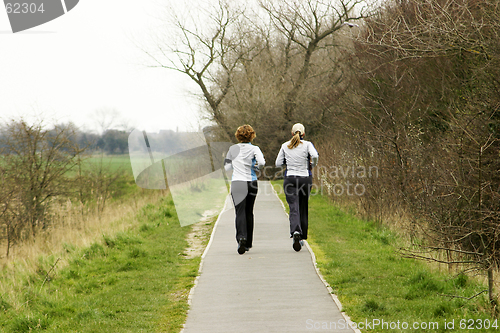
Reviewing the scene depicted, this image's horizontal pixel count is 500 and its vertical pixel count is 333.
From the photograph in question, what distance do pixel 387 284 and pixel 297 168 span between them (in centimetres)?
253

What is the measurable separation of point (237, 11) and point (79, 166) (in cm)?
1719

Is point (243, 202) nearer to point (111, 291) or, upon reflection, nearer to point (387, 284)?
point (111, 291)

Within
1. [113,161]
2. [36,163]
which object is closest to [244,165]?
[36,163]

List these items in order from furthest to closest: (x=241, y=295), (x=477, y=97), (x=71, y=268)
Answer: (x=71, y=268)
(x=477, y=97)
(x=241, y=295)

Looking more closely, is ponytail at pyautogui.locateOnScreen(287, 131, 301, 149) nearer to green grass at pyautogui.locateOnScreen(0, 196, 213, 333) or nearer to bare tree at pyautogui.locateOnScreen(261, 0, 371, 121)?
green grass at pyautogui.locateOnScreen(0, 196, 213, 333)

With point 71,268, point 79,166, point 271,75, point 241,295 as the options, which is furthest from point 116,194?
point 241,295

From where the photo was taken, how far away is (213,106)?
3075 centimetres

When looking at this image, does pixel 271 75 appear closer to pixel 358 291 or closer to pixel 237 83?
pixel 237 83

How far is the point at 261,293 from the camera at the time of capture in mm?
6754

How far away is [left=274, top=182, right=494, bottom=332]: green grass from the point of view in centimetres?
593

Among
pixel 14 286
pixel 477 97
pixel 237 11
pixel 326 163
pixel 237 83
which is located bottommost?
pixel 14 286

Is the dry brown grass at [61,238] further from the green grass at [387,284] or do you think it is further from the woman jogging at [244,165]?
the green grass at [387,284]

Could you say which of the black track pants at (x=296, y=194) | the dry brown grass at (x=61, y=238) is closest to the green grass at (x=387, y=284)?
the black track pants at (x=296, y=194)

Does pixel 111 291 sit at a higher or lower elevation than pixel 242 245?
lower
